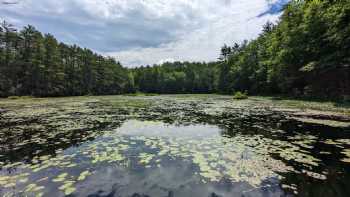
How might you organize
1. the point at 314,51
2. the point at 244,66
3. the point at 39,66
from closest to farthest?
the point at 314,51 < the point at 39,66 < the point at 244,66

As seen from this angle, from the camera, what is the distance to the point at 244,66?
5197cm

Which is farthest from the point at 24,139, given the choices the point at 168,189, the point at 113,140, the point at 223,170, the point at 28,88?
the point at 28,88

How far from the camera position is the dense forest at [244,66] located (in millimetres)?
22391

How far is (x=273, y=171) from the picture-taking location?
4.93m

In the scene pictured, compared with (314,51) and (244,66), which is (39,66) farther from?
(314,51)

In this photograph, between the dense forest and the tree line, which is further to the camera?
the tree line

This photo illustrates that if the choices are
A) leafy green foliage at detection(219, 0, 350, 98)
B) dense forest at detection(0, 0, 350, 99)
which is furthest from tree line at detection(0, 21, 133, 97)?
leafy green foliage at detection(219, 0, 350, 98)

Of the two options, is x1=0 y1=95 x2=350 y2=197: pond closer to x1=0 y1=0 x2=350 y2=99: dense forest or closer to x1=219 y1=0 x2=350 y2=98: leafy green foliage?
x1=0 y1=0 x2=350 y2=99: dense forest

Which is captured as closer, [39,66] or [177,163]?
[177,163]

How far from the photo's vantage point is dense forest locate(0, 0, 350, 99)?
22.4 metres

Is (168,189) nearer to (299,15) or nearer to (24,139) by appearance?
(24,139)

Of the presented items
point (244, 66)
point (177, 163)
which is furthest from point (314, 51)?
point (177, 163)

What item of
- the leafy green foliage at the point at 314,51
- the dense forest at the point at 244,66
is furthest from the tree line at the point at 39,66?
the leafy green foliage at the point at 314,51

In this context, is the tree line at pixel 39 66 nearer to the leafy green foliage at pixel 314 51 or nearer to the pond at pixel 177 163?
the pond at pixel 177 163
